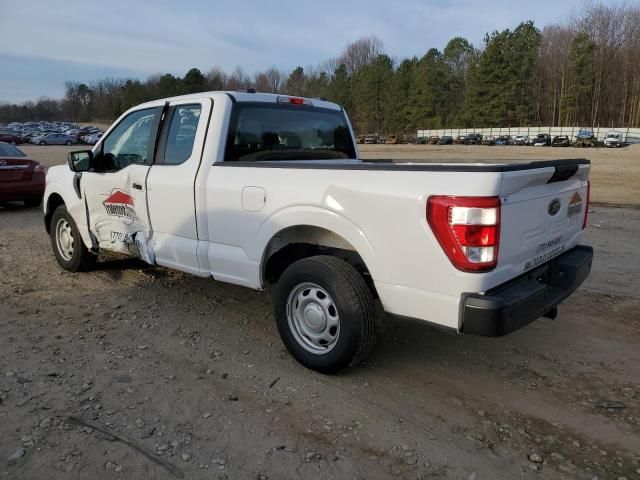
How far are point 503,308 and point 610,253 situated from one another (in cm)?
Answer: 528

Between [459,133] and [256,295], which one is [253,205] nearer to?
[256,295]

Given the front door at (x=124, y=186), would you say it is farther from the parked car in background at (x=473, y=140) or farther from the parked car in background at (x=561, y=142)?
the parked car in background at (x=473, y=140)

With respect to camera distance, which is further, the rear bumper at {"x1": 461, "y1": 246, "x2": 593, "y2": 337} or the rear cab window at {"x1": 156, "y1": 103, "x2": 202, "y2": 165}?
the rear cab window at {"x1": 156, "y1": 103, "x2": 202, "y2": 165}

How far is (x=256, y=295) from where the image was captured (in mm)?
5406

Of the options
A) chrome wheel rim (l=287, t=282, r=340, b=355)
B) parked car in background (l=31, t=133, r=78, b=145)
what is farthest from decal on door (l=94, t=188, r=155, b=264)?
parked car in background (l=31, t=133, r=78, b=145)

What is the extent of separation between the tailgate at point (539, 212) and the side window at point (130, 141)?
129 inches

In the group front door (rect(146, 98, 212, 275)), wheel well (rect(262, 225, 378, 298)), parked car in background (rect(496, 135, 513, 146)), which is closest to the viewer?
wheel well (rect(262, 225, 378, 298))

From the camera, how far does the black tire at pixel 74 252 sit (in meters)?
5.89

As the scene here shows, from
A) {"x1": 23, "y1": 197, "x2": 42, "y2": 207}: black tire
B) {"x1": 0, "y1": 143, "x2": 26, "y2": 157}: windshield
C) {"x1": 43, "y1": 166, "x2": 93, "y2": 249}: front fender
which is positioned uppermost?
{"x1": 0, "y1": 143, "x2": 26, "y2": 157}: windshield

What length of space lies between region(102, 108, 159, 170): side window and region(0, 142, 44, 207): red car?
6.68 m

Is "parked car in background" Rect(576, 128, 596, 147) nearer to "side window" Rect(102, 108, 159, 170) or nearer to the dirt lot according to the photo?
the dirt lot

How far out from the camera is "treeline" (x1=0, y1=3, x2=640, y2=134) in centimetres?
7569

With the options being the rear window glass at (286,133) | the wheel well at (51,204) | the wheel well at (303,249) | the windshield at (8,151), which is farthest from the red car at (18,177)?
the wheel well at (303,249)

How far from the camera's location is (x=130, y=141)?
5148 mm
